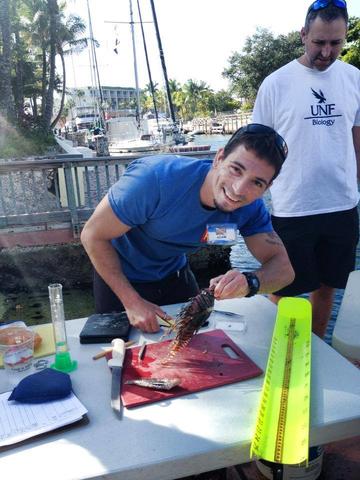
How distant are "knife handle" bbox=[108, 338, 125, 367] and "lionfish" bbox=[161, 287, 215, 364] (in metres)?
0.19

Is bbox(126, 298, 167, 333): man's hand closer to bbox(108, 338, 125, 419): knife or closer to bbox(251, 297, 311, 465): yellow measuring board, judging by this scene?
bbox(108, 338, 125, 419): knife

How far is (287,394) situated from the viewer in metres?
1.32

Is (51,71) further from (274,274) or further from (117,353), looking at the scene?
(117,353)

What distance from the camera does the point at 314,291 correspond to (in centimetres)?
313

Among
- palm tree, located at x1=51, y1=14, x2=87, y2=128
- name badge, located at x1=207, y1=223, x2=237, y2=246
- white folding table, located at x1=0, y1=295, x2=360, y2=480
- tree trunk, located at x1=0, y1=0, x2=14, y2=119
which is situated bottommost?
white folding table, located at x1=0, y1=295, x2=360, y2=480

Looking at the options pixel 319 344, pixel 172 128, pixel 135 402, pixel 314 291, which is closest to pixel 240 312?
pixel 319 344

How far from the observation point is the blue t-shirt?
6.38 ft

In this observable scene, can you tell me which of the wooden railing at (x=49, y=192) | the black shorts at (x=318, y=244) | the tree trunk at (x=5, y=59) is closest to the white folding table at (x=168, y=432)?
the black shorts at (x=318, y=244)

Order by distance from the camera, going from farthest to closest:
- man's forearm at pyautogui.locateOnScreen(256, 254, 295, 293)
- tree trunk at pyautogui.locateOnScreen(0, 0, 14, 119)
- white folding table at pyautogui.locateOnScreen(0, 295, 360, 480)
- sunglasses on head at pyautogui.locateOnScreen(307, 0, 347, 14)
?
tree trunk at pyautogui.locateOnScreen(0, 0, 14, 119) < sunglasses on head at pyautogui.locateOnScreen(307, 0, 347, 14) < man's forearm at pyautogui.locateOnScreen(256, 254, 295, 293) < white folding table at pyautogui.locateOnScreen(0, 295, 360, 480)

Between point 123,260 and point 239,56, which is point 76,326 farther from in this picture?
point 239,56

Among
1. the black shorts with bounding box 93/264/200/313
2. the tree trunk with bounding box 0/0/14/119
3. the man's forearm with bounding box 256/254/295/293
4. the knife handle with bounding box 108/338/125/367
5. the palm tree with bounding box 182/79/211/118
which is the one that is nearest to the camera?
the knife handle with bounding box 108/338/125/367

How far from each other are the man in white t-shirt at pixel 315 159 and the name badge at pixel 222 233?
3.39ft

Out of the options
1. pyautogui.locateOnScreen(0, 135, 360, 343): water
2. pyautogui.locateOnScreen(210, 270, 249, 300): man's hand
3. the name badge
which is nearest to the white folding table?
pyautogui.locateOnScreen(210, 270, 249, 300): man's hand

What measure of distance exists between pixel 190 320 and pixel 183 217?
539mm
